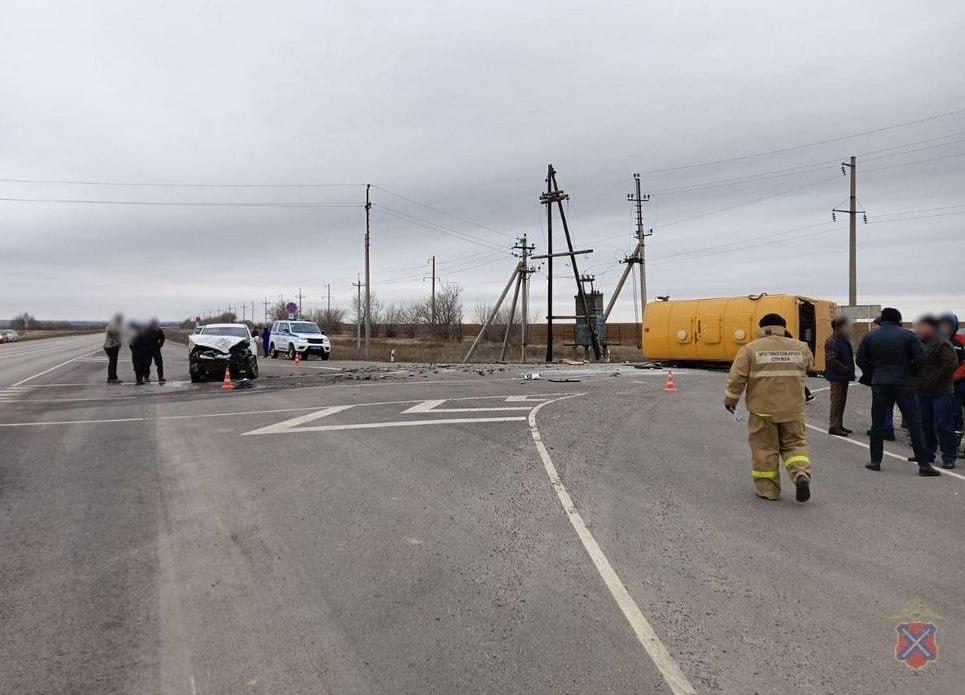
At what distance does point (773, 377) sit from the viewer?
6766mm

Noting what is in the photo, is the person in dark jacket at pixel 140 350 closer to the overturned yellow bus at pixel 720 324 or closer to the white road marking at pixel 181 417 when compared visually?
the white road marking at pixel 181 417

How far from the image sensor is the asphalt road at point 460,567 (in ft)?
11.4

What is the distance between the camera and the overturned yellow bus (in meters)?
24.9

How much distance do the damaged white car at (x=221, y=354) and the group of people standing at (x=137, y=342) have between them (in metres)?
1.10

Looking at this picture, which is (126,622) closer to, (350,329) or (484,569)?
(484,569)

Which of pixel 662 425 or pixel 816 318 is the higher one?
pixel 816 318

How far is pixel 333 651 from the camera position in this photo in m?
3.61

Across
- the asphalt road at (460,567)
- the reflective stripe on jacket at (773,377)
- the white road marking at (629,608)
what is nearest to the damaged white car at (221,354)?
the asphalt road at (460,567)

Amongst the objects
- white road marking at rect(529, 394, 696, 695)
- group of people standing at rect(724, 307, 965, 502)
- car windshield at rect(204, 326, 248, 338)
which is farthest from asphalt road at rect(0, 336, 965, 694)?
car windshield at rect(204, 326, 248, 338)

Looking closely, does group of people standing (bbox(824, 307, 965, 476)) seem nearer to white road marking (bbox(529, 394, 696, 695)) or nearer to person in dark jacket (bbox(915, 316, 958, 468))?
person in dark jacket (bbox(915, 316, 958, 468))

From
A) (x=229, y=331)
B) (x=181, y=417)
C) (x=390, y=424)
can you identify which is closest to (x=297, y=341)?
(x=229, y=331)

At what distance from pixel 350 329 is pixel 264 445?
118395 millimetres

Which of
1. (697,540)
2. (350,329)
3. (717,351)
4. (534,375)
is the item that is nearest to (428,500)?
(697,540)

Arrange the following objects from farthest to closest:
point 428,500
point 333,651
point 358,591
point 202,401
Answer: point 202,401, point 428,500, point 358,591, point 333,651
